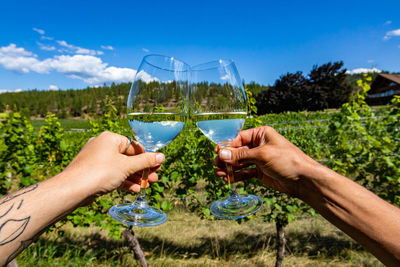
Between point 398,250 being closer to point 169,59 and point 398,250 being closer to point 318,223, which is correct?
point 169,59

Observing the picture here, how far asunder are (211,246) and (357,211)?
322 centimetres

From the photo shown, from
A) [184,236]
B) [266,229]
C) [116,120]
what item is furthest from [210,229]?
[116,120]

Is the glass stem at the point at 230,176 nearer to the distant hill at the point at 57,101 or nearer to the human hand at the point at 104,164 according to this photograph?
the human hand at the point at 104,164

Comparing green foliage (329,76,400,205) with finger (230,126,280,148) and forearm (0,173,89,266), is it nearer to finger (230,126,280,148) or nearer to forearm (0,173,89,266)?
finger (230,126,280,148)

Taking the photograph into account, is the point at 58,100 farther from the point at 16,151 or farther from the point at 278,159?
the point at 278,159

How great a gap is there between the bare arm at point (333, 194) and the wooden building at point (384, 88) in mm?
57925

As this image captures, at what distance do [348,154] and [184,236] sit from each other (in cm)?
313

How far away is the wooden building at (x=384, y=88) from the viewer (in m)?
48.9

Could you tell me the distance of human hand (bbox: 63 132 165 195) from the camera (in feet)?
4.41

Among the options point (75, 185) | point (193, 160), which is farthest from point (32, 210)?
point (193, 160)

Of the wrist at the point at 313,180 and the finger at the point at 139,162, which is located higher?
the finger at the point at 139,162

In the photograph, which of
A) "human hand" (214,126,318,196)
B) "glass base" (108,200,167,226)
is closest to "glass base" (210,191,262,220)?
"human hand" (214,126,318,196)

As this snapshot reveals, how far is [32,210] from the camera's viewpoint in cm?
123

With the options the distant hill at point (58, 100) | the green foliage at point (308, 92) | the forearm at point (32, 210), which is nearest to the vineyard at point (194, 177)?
the forearm at point (32, 210)
